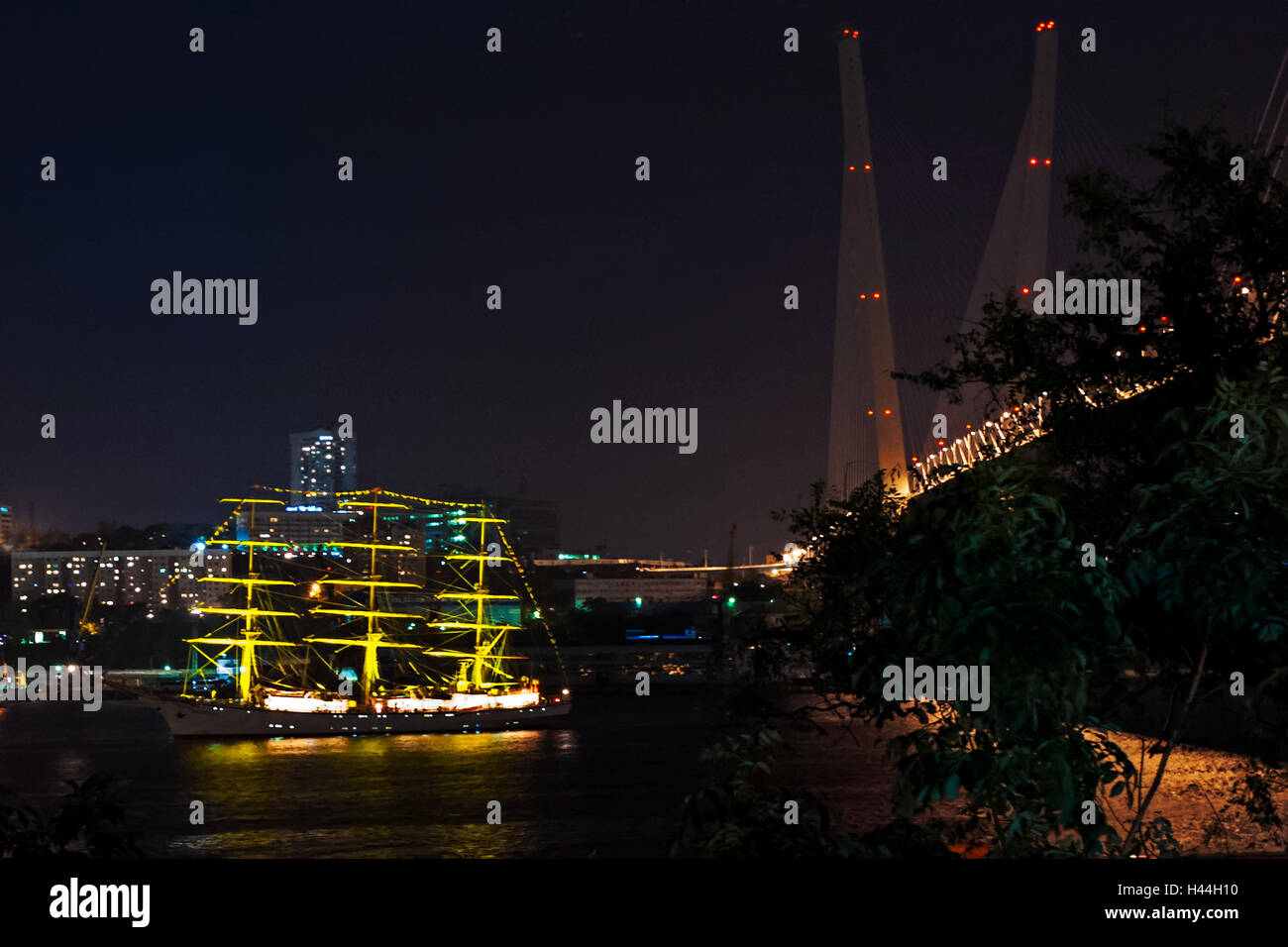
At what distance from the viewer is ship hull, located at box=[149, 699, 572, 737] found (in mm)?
63250

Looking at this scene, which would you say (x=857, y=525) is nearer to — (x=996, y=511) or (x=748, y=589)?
(x=996, y=511)

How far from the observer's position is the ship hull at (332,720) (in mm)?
63250

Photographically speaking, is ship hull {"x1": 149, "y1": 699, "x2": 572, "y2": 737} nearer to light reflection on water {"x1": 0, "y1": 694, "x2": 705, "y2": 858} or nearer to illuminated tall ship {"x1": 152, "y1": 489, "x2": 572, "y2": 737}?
illuminated tall ship {"x1": 152, "y1": 489, "x2": 572, "y2": 737}

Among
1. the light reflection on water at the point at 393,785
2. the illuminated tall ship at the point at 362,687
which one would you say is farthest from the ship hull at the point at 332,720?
the light reflection on water at the point at 393,785

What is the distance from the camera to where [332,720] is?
6738 cm

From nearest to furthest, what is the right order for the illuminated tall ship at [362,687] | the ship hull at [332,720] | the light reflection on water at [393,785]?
the light reflection on water at [393,785], the ship hull at [332,720], the illuminated tall ship at [362,687]

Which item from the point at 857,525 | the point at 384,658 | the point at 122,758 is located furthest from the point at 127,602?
the point at 857,525

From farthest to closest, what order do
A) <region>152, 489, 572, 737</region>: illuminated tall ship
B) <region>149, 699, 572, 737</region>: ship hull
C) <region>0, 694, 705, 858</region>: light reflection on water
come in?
1. <region>152, 489, 572, 737</region>: illuminated tall ship
2. <region>149, 699, 572, 737</region>: ship hull
3. <region>0, 694, 705, 858</region>: light reflection on water

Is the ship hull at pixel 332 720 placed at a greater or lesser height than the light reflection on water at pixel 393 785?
lesser

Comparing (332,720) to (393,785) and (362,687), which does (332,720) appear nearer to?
(362,687)

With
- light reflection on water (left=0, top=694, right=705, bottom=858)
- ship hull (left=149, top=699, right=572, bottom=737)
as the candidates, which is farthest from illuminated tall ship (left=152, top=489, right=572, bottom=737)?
light reflection on water (left=0, top=694, right=705, bottom=858)

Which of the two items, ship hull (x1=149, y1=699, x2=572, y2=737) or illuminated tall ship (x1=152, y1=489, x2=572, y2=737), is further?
illuminated tall ship (x1=152, y1=489, x2=572, y2=737)

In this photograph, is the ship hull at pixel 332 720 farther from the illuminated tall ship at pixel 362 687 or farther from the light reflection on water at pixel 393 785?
the light reflection on water at pixel 393 785

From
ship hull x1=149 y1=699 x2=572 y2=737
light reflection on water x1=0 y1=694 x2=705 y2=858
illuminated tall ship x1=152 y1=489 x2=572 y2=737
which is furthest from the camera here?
illuminated tall ship x1=152 y1=489 x2=572 y2=737
